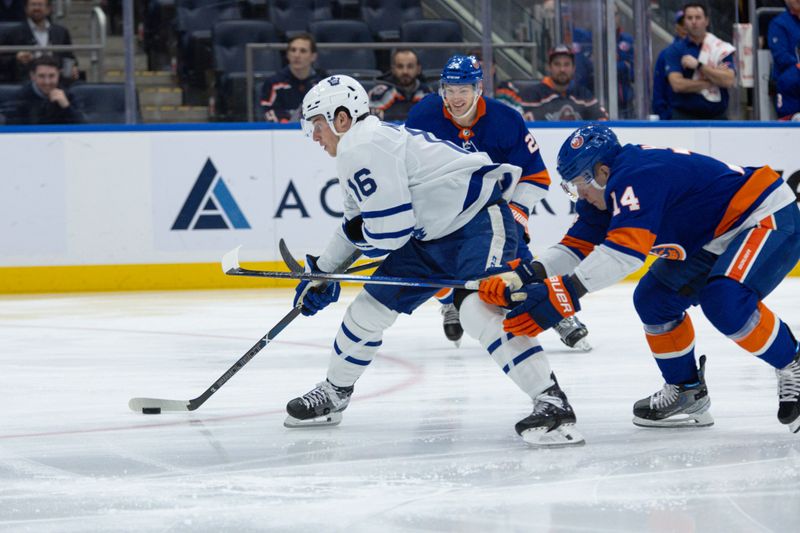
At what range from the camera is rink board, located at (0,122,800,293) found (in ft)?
25.6

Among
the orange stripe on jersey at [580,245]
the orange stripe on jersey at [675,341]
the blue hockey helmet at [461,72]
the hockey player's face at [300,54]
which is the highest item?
the hockey player's face at [300,54]

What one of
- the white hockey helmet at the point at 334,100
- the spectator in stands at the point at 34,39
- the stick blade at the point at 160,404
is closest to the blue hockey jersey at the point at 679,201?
the white hockey helmet at the point at 334,100

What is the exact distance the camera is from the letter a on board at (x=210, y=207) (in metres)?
7.89

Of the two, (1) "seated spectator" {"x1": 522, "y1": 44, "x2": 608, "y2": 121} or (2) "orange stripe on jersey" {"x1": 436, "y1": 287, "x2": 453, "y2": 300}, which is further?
(1) "seated spectator" {"x1": 522, "y1": 44, "x2": 608, "y2": 121}

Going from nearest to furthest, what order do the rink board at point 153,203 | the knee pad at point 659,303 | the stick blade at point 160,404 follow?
the knee pad at point 659,303
the stick blade at point 160,404
the rink board at point 153,203

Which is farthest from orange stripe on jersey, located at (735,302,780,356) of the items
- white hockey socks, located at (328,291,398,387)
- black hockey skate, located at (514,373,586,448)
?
white hockey socks, located at (328,291,398,387)

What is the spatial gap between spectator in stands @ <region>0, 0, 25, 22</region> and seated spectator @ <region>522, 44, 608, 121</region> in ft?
10.2

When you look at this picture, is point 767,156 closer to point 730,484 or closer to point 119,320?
point 119,320

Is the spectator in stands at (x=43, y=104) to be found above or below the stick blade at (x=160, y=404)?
above

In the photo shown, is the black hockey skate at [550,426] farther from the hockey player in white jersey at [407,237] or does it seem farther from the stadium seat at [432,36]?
the stadium seat at [432,36]

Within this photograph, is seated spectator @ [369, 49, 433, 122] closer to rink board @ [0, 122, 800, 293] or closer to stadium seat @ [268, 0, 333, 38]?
rink board @ [0, 122, 800, 293]

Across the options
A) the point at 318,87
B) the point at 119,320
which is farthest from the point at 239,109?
the point at 318,87

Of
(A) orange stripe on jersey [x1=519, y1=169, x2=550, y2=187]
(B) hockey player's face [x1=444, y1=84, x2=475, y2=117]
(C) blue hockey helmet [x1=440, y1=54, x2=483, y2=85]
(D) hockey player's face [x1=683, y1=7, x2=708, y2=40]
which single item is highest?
(D) hockey player's face [x1=683, y1=7, x2=708, y2=40]

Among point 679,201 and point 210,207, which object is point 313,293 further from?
point 210,207
